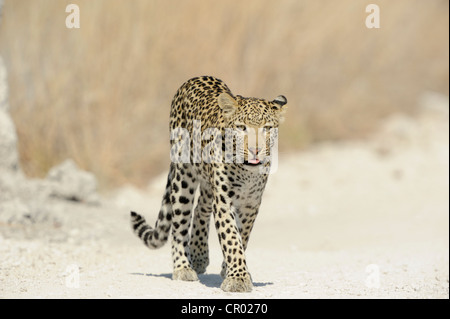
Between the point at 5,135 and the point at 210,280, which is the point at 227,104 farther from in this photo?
the point at 5,135

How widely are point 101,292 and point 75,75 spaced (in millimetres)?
5354

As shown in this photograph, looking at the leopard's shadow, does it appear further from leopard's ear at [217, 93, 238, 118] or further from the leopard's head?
leopard's ear at [217, 93, 238, 118]

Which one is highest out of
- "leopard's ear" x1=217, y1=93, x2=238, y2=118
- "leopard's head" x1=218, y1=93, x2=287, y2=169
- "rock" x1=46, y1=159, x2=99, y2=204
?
"rock" x1=46, y1=159, x2=99, y2=204

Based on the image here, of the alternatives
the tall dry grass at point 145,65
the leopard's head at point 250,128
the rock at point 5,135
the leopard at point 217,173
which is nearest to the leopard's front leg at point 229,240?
the leopard at point 217,173

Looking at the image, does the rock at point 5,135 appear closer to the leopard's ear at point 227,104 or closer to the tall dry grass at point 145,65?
the tall dry grass at point 145,65

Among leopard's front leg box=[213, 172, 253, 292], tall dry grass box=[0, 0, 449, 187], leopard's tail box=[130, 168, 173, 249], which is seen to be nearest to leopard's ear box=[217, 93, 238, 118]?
leopard's front leg box=[213, 172, 253, 292]

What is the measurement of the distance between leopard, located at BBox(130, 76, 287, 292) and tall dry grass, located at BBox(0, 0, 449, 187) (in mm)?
4064

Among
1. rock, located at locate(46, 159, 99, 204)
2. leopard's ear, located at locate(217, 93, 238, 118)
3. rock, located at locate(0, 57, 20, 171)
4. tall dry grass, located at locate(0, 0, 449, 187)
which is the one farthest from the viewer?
tall dry grass, located at locate(0, 0, 449, 187)

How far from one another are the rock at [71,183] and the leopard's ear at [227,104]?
13.5 ft

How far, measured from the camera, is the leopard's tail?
20.9 ft

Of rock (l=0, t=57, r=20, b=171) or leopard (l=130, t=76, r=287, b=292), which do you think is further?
rock (l=0, t=57, r=20, b=171)

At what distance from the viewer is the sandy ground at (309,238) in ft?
→ 19.6

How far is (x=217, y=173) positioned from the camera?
561 centimetres

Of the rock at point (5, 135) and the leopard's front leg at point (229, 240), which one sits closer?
the leopard's front leg at point (229, 240)
